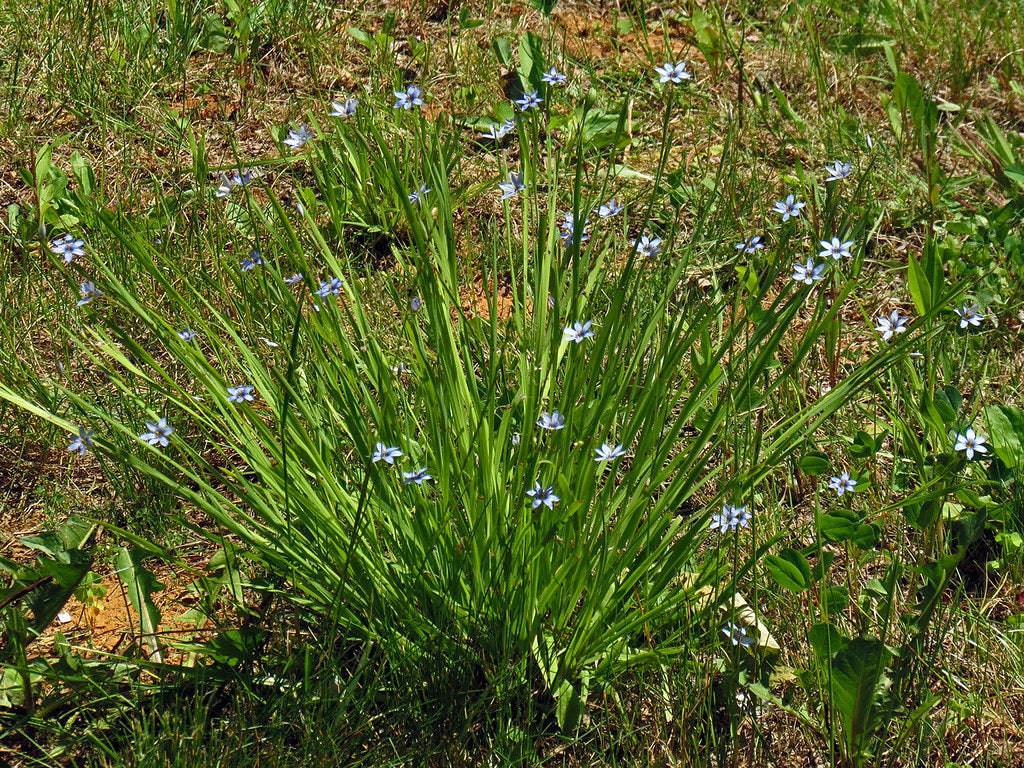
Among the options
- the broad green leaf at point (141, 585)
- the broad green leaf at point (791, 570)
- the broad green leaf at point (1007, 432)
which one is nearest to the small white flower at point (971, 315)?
the broad green leaf at point (1007, 432)

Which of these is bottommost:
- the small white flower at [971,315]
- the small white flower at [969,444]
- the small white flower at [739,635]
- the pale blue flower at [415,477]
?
the small white flower at [739,635]

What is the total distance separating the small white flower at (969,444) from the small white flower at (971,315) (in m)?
0.25

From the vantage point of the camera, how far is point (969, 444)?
203 centimetres

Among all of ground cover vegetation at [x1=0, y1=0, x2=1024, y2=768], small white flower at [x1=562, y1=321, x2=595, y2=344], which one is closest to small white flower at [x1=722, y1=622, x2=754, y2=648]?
ground cover vegetation at [x1=0, y1=0, x2=1024, y2=768]

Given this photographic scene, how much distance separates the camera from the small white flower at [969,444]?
1.98 metres

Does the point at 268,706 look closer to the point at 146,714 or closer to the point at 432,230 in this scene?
the point at 146,714

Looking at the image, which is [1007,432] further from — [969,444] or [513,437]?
[513,437]

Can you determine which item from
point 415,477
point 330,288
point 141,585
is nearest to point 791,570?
point 415,477

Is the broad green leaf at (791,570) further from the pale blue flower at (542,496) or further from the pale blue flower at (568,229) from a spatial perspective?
the pale blue flower at (568,229)

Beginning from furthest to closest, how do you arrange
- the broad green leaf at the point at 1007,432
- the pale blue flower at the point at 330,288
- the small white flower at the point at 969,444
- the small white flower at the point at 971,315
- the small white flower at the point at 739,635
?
the small white flower at the point at 971,315 → the broad green leaf at the point at 1007,432 → the small white flower at the point at 969,444 → the pale blue flower at the point at 330,288 → the small white flower at the point at 739,635

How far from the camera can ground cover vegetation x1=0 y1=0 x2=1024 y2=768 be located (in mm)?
1709

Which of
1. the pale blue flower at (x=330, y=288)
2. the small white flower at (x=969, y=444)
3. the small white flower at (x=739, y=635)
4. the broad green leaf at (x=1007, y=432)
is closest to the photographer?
the small white flower at (x=739, y=635)

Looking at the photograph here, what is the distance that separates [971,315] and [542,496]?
108 cm

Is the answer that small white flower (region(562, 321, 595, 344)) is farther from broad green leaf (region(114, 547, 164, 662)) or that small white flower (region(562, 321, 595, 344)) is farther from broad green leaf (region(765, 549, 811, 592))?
broad green leaf (region(114, 547, 164, 662))
